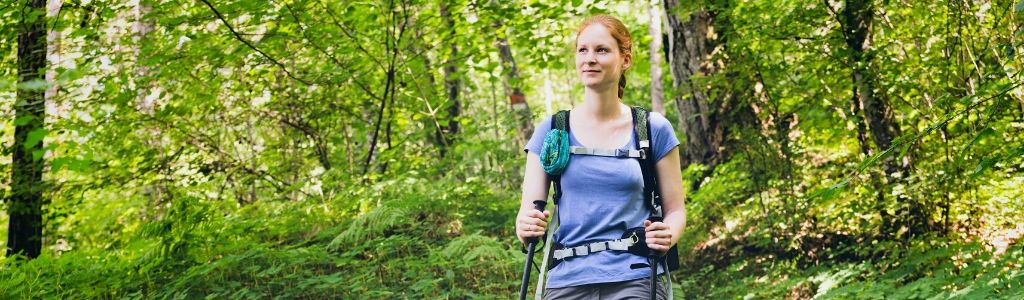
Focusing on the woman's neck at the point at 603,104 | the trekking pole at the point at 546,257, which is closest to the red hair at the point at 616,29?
the woman's neck at the point at 603,104

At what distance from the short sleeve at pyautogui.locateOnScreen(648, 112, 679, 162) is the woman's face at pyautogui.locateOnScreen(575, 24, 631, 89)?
0.67 ft

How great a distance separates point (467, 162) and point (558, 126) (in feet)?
23.4

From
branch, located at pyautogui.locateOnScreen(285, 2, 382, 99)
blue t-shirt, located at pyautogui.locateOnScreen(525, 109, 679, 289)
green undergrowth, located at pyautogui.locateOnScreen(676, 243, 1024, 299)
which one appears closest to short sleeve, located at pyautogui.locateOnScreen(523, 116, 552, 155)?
blue t-shirt, located at pyautogui.locateOnScreen(525, 109, 679, 289)

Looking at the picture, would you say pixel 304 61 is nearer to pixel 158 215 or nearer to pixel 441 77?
pixel 158 215

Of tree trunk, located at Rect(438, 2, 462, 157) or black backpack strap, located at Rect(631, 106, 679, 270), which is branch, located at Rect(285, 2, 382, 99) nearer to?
tree trunk, located at Rect(438, 2, 462, 157)

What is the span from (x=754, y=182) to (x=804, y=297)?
117 cm

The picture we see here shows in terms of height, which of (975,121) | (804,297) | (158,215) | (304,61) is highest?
(304,61)

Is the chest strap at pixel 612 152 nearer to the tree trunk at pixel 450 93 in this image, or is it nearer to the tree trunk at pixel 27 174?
the tree trunk at pixel 27 174

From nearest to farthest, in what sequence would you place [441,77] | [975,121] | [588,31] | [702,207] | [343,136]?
1. [588,31]
2. [975,121]
3. [702,207]
4. [343,136]
5. [441,77]

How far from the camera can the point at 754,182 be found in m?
7.38

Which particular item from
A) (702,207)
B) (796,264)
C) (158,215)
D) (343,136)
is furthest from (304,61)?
(796,264)

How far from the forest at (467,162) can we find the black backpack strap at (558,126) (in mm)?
1867

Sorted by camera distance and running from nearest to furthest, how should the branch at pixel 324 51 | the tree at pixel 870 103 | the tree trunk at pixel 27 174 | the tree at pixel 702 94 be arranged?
the tree at pixel 870 103 < the tree trunk at pixel 27 174 < the tree at pixel 702 94 < the branch at pixel 324 51

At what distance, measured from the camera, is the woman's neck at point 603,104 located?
8.61 ft
